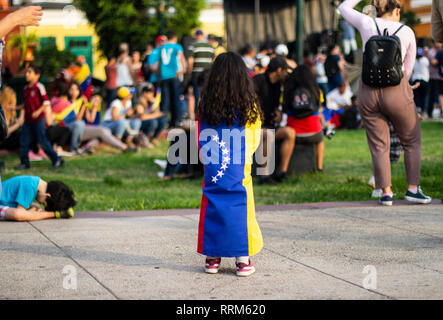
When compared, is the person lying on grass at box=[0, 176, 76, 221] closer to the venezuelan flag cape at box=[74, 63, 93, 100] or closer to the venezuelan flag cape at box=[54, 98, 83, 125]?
the venezuelan flag cape at box=[54, 98, 83, 125]

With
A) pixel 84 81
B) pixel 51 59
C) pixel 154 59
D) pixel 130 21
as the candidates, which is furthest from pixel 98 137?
pixel 130 21

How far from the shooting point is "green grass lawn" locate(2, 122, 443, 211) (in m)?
8.51

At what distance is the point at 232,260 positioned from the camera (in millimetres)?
5395

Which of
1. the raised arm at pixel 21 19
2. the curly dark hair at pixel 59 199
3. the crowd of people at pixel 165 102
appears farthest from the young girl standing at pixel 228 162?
the crowd of people at pixel 165 102

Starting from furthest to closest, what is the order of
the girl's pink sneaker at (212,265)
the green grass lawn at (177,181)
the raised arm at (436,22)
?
the green grass lawn at (177,181), the raised arm at (436,22), the girl's pink sneaker at (212,265)

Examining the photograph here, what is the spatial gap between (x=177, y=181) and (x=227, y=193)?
5.52 metres

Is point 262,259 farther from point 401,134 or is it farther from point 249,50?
point 249,50

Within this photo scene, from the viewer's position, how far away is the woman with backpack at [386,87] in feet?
23.4

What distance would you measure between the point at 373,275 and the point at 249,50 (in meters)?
9.73

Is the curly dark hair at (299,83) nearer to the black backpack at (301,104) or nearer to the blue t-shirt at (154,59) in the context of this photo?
the black backpack at (301,104)

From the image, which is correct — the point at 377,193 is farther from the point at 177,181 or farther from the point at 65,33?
the point at 65,33

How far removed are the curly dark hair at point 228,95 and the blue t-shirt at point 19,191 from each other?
113 inches

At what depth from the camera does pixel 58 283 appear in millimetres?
4578

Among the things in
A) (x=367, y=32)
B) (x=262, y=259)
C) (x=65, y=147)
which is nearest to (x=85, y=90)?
(x=65, y=147)
